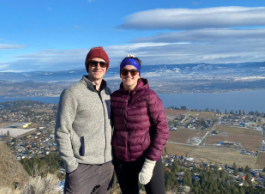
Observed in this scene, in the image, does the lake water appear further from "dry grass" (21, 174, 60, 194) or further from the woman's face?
the woman's face

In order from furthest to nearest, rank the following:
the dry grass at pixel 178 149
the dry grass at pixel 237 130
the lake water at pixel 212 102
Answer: the lake water at pixel 212 102, the dry grass at pixel 237 130, the dry grass at pixel 178 149

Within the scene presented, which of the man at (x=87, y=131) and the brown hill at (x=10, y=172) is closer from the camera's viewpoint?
the man at (x=87, y=131)

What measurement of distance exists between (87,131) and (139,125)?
1.45 feet

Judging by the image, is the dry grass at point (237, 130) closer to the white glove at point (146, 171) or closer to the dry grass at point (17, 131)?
the dry grass at point (17, 131)

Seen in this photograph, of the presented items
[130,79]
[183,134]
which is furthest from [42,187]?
[183,134]

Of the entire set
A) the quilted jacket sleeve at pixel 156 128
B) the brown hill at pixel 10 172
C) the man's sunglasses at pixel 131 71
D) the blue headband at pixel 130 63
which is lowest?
the brown hill at pixel 10 172

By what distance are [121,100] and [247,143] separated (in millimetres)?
21243

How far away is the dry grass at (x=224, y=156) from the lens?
586 inches

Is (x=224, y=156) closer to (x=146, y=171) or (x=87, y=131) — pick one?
(x=146, y=171)

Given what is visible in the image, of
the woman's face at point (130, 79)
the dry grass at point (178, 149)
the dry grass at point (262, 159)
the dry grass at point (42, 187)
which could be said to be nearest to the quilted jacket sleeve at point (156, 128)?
the woman's face at point (130, 79)

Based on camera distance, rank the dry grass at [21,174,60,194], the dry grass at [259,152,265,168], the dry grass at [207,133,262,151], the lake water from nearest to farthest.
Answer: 1. the dry grass at [21,174,60,194]
2. the dry grass at [259,152,265,168]
3. the dry grass at [207,133,262,151]
4. the lake water

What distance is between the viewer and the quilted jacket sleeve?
186 centimetres

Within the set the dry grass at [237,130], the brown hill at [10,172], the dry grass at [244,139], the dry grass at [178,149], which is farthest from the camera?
the dry grass at [237,130]

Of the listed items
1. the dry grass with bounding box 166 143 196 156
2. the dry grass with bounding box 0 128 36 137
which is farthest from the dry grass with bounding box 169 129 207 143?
the dry grass with bounding box 0 128 36 137
